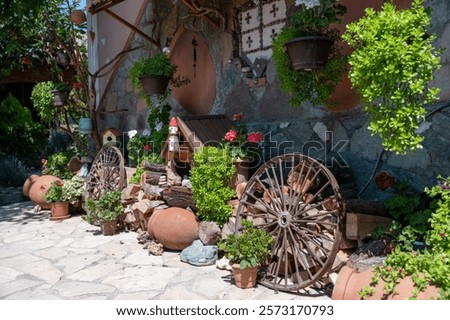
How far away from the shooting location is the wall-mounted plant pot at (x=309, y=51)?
3305 mm

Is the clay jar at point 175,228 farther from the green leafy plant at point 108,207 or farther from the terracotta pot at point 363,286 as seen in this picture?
the terracotta pot at point 363,286

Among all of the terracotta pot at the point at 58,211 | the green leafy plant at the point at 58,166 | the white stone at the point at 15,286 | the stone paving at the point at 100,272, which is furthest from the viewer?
the green leafy plant at the point at 58,166

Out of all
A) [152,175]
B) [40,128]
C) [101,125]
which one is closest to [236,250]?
[152,175]

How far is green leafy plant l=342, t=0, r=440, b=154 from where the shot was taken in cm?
249

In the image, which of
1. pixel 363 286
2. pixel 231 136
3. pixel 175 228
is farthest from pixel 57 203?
pixel 363 286

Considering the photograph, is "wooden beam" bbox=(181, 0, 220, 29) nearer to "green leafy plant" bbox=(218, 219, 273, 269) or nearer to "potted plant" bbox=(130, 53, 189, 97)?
"potted plant" bbox=(130, 53, 189, 97)

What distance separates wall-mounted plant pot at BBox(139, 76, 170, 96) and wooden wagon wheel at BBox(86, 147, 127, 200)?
118cm

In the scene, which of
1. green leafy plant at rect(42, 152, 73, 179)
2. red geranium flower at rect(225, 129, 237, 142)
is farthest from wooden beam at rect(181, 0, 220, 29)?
green leafy plant at rect(42, 152, 73, 179)

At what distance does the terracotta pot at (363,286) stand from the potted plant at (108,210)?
3.44 m

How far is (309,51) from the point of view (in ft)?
10.9

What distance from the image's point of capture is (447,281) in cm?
235

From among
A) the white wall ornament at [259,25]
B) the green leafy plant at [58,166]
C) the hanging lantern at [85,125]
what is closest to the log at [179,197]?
the white wall ornament at [259,25]

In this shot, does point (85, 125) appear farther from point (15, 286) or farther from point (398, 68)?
point (398, 68)

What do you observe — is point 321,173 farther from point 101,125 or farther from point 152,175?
point 101,125
